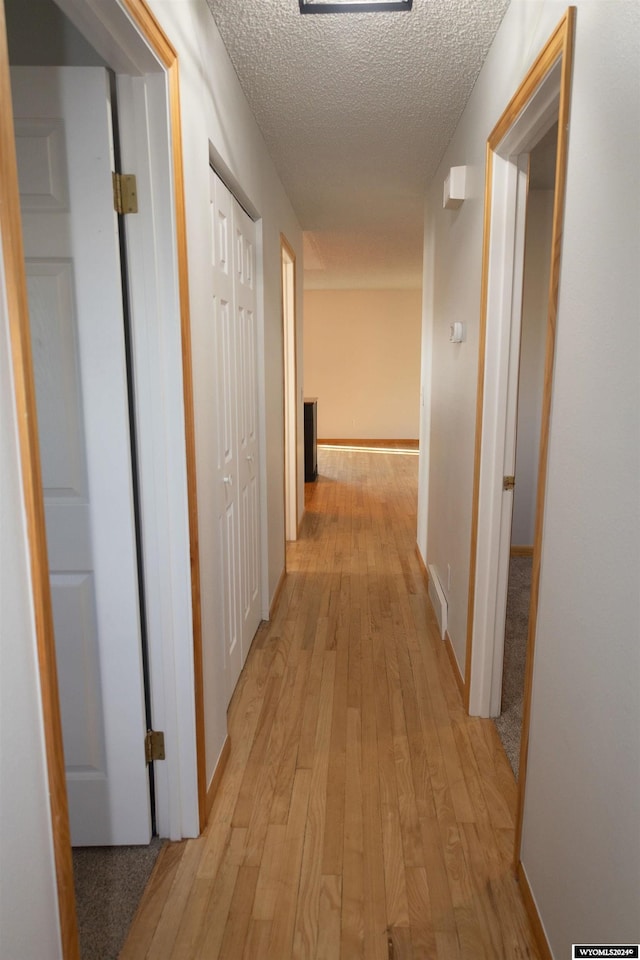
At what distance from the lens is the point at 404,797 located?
2129 millimetres

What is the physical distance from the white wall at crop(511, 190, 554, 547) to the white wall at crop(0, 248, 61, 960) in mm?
3952

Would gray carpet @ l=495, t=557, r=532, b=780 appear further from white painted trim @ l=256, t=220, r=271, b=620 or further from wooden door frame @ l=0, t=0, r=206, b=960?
wooden door frame @ l=0, t=0, r=206, b=960

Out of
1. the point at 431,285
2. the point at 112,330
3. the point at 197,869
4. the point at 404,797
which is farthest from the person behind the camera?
the point at 431,285

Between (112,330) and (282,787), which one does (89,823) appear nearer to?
(282,787)

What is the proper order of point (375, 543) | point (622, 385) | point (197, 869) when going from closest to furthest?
point (622, 385) → point (197, 869) → point (375, 543)

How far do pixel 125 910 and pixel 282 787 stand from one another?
634mm

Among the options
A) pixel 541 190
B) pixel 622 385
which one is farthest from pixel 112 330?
pixel 541 190

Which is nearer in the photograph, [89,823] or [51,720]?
[51,720]

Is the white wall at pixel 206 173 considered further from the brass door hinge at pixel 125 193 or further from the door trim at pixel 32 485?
the door trim at pixel 32 485

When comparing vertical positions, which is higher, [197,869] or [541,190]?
[541,190]

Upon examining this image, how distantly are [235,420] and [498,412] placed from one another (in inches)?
42.3

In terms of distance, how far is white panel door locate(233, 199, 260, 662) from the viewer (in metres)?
2.86

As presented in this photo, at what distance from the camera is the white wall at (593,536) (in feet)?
3.55

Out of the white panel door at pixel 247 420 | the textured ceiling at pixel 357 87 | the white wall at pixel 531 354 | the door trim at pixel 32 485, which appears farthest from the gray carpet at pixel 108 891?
the white wall at pixel 531 354
